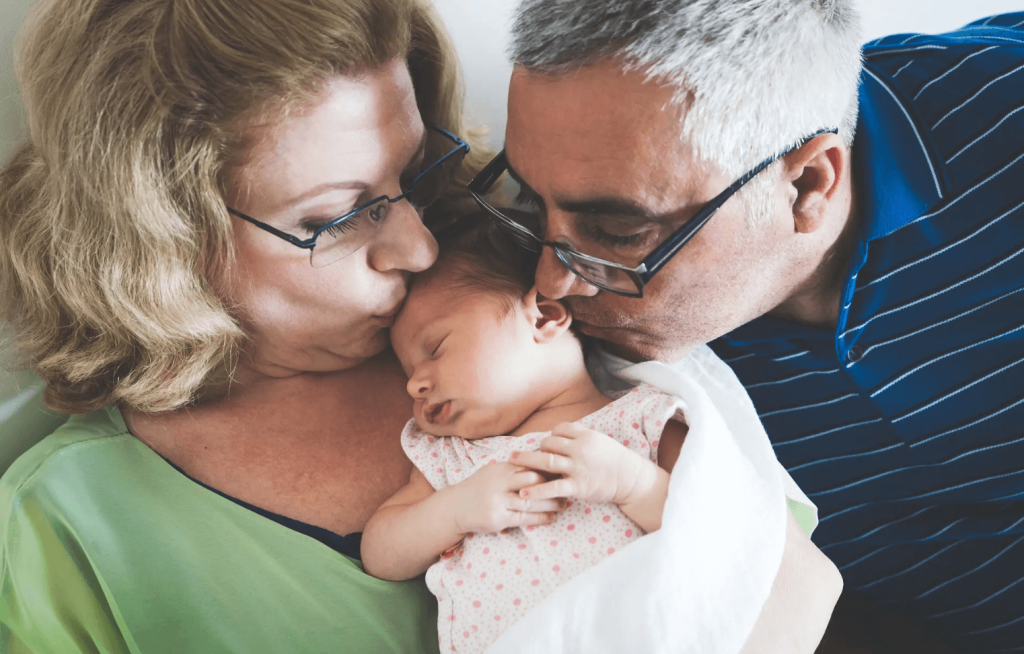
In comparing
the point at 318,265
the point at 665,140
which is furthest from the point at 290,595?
the point at 665,140

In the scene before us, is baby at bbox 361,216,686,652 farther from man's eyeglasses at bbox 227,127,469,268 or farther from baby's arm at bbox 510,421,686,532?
man's eyeglasses at bbox 227,127,469,268

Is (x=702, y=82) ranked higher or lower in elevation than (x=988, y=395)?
higher

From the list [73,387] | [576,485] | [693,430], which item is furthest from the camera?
[73,387]

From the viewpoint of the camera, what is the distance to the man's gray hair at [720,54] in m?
1.28

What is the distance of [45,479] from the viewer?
143 centimetres

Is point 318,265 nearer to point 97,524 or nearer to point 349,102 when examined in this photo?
point 349,102

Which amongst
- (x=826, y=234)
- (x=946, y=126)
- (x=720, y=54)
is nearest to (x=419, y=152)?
(x=720, y=54)

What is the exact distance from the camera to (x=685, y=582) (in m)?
1.25

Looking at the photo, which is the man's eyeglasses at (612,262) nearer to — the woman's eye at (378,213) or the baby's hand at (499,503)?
the woman's eye at (378,213)

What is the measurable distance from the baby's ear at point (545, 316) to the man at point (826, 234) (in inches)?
1.7

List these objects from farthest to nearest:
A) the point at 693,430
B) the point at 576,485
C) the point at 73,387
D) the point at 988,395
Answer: the point at 988,395, the point at 73,387, the point at 693,430, the point at 576,485

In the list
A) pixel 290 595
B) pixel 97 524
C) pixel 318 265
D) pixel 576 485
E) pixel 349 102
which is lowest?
pixel 290 595

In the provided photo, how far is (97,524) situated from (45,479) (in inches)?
4.8

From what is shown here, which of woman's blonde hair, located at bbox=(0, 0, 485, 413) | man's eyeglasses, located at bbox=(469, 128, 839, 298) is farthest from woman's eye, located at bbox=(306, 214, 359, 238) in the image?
man's eyeglasses, located at bbox=(469, 128, 839, 298)
